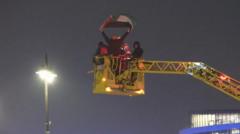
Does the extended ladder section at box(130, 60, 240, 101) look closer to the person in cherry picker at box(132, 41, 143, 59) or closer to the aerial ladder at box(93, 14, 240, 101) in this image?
the aerial ladder at box(93, 14, 240, 101)

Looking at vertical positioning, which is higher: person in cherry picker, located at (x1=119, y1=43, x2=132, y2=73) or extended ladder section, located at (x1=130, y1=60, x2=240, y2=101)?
person in cherry picker, located at (x1=119, y1=43, x2=132, y2=73)

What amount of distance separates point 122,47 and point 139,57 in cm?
128

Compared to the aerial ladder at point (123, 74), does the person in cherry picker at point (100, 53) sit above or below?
above

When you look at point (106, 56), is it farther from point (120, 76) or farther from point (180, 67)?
point (180, 67)

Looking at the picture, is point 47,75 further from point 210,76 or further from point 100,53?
point 210,76

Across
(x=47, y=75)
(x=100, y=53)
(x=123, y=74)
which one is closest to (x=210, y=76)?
(x=123, y=74)

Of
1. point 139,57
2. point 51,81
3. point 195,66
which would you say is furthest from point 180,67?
point 51,81

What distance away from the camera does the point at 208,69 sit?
1372 inches

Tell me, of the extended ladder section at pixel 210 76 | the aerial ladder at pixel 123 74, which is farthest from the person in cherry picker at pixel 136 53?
the extended ladder section at pixel 210 76

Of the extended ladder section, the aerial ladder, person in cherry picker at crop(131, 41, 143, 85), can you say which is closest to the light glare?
the aerial ladder

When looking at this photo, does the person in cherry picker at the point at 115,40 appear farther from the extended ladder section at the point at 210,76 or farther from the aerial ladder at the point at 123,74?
the extended ladder section at the point at 210,76

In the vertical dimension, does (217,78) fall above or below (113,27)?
below

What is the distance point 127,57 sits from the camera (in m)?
31.0

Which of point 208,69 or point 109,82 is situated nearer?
point 109,82
